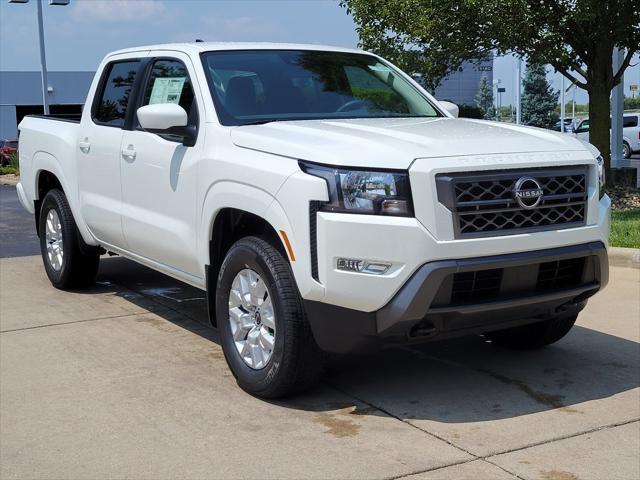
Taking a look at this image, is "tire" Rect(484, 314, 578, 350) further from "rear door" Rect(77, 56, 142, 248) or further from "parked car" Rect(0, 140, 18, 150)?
"parked car" Rect(0, 140, 18, 150)

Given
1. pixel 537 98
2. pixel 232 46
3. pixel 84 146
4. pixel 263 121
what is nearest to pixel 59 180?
pixel 84 146

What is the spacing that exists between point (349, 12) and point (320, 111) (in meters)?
8.00

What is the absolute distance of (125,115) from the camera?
6.40m

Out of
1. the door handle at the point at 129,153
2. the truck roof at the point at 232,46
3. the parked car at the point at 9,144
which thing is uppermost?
the truck roof at the point at 232,46

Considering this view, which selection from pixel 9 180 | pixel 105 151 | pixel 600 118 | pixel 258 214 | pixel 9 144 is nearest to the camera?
pixel 258 214

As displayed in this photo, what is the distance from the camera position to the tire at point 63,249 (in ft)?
24.4

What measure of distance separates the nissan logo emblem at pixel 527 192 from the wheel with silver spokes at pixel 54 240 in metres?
4.44

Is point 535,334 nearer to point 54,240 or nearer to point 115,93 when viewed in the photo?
point 115,93

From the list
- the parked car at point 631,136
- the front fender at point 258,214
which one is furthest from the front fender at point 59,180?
the parked car at point 631,136

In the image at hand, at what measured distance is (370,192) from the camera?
14.1 feet

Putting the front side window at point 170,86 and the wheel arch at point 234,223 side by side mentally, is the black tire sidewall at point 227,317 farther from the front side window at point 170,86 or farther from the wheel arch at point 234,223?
the front side window at point 170,86

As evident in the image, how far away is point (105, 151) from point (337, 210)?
2.79 metres

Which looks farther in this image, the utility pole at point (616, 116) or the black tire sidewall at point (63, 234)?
the utility pole at point (616, 116)

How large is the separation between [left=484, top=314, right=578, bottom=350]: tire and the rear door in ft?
9.03
